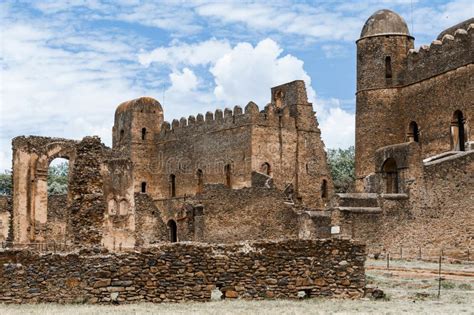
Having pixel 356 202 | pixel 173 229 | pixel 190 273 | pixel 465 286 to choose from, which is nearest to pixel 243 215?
pixel 356 202

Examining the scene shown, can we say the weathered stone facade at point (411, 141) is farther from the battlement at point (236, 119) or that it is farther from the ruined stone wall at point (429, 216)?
the battlement at point (236, 119)

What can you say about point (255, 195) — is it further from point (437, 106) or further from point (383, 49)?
point (437, 106)

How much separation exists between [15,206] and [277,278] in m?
17.5

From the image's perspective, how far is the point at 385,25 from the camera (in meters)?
34.7

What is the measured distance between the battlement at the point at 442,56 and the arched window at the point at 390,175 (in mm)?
5330

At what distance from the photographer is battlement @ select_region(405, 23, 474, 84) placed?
1236 inches

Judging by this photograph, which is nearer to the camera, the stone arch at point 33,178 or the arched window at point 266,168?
the stone arch at point 33,178

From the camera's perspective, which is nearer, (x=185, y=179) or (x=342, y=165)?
(x=185, y=179)

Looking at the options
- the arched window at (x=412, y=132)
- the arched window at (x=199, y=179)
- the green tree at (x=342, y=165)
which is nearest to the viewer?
the arched window at (x=412, y=132)

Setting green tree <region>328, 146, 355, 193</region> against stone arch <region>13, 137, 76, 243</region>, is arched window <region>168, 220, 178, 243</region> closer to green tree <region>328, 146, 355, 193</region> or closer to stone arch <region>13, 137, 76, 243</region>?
stone arch <region>13, 137, 76, 243</region>

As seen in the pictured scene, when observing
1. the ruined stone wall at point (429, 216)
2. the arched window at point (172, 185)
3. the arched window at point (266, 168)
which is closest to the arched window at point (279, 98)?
the arched window at point (266, 168)

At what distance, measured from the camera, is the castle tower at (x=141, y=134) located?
51.9m

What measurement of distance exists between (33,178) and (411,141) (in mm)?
13580

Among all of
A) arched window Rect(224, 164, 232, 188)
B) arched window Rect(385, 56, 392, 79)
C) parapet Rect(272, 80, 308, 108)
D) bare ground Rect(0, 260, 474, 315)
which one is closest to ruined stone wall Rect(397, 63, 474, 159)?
arched window Rect(385, 56, 392, 79)
